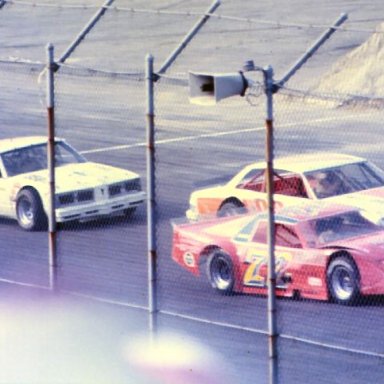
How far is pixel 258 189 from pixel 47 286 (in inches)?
146

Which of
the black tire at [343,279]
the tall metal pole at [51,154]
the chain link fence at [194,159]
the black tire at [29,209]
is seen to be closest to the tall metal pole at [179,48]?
the chain link fence at [194,159]

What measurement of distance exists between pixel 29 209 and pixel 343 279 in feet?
16.1

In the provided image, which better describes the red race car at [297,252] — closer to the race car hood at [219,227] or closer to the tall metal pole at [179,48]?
the race car hood at [219,227]

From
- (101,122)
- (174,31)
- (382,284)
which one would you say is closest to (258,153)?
(382,284)

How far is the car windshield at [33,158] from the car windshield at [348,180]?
11.5 ft

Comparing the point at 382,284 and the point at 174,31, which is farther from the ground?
the point at 174,31

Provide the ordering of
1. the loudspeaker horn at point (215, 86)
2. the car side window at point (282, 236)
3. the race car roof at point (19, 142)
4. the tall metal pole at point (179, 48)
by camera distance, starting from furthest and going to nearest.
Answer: the race car roof at point (19, 142) → the car side window at point (282, 236) → the tall metal pole at point (179, 48) → the loudspeaker horn at point (215, 86)

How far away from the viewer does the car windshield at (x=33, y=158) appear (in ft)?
56.6

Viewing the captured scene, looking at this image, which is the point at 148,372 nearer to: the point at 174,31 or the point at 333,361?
the point at 333,361

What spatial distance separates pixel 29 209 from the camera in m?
16.6

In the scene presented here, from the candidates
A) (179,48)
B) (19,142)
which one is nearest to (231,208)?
(19,142)

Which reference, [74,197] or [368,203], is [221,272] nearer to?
[368,203]

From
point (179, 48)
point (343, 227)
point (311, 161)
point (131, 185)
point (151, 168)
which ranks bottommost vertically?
point (343, 227)

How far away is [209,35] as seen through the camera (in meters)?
18.7
